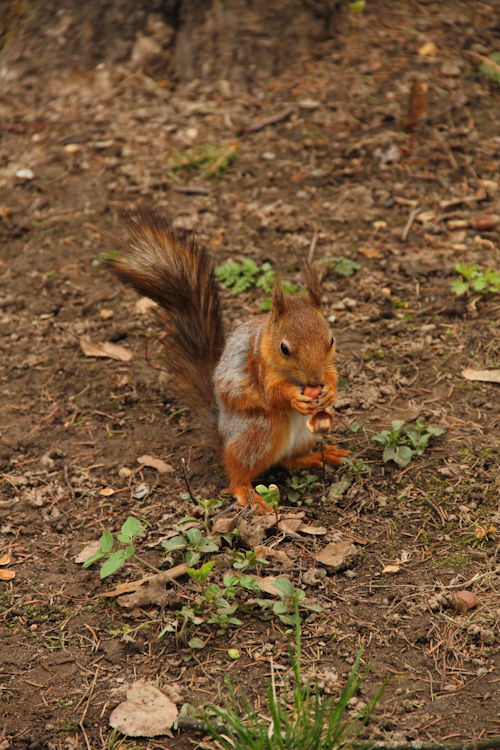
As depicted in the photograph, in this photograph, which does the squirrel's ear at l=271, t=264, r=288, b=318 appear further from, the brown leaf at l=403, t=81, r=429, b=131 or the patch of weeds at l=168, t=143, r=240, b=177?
the brown leaf at l=403, t=81, r=429, b=131

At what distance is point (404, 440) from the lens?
2.78 m

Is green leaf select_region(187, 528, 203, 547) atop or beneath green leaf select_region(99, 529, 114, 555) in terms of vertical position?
beneath

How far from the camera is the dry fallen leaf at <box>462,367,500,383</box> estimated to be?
3037 millimetres

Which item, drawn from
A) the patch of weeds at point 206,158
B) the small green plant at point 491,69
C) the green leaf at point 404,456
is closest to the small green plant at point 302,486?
the green leaf at point 404,456

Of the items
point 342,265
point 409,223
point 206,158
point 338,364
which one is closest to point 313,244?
point 342,265

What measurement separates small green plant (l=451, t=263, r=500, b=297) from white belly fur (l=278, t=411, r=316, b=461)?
1.19m

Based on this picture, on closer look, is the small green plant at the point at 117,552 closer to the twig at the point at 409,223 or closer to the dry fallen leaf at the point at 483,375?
the dry fallen leaf at the point at 483,375

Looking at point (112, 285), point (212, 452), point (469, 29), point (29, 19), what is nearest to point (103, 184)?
point (112, 285)

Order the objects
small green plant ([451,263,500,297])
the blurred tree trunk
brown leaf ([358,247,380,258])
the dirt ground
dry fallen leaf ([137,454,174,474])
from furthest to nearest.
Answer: the blurred tree trunk < brown leaf ([358,247,380,258]) < small green plant ([451,263,500,297]) < dry fallen leaf ([137,454,174,474]) < the dirt ground

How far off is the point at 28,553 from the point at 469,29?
183 inches

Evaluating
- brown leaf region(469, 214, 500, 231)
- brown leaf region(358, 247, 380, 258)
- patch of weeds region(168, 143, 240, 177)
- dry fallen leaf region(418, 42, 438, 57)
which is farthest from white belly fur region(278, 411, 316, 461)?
dry fallen leaf region(418, 42, 438, 57)

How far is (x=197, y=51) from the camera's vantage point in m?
4.88

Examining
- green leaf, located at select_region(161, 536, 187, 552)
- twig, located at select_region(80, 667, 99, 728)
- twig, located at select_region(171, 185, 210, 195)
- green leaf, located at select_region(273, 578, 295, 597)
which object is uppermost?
twig, located at select_region(171, 185, 210, 195)

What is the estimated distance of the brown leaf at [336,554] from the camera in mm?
2332
